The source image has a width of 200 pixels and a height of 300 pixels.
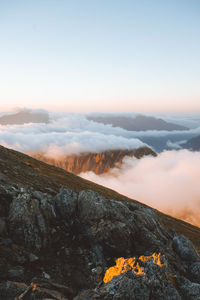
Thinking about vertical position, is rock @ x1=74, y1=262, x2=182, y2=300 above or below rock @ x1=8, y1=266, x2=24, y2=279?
above

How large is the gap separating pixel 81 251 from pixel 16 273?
6981mm

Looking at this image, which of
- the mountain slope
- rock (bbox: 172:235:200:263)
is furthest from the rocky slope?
the mountain slope

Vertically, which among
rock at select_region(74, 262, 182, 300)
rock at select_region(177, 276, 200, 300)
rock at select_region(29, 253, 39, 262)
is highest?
rock at select_region(74, 262, 182, 300)

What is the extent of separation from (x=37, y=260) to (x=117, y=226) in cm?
947

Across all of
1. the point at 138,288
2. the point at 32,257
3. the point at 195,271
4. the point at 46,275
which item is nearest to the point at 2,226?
the point at 32,257

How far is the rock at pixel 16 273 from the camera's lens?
38.9 feet

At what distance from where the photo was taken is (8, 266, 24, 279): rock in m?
11.9

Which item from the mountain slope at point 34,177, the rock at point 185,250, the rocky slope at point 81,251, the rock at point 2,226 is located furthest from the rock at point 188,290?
the mountain slope at point 34,177

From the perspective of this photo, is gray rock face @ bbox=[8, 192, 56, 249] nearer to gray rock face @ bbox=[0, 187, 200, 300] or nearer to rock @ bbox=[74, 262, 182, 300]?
gray rock face @ bbox=[0, 187, 200, 300]

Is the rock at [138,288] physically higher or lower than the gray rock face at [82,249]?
higher

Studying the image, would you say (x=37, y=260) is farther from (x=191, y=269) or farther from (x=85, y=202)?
(x=191, y=269)

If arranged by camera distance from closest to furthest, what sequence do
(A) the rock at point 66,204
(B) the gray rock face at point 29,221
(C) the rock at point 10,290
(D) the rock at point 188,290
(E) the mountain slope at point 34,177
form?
(C) the rock at point 10,290 → (D) the rock at point 188,290 → (B) the gray rock face at point 29,221 → (A) the rock at point 66,204 → (E) the mountain slope at point 34,177

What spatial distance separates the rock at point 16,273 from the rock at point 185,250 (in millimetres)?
21980

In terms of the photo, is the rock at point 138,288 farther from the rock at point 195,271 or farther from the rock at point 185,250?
the rock at point 185,250
